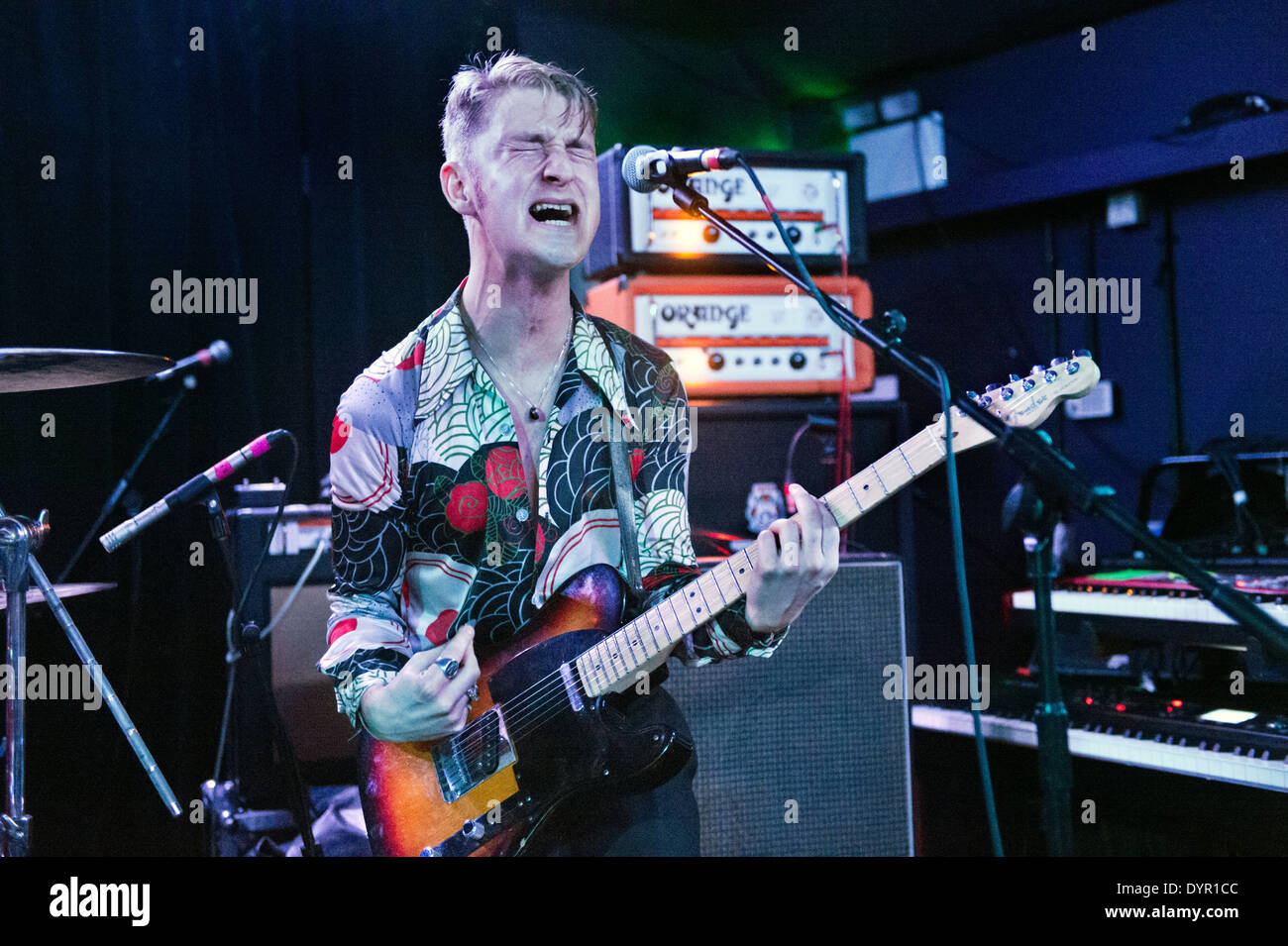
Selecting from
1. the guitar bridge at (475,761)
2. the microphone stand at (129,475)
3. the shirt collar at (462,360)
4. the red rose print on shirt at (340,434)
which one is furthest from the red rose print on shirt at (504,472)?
the microphone stand at (129,475)

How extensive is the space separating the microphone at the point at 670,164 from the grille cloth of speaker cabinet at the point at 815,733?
1.04 metres

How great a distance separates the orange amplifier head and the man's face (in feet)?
2.08

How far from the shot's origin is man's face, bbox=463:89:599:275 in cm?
181

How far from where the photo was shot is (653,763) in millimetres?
1647

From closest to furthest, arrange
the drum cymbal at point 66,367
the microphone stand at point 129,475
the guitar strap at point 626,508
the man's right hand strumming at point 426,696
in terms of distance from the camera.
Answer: the man's right hand strumming at point 426,696, the drum cymbal at point 66,367, the guitar strap at point 626,508, the microphone stand at point 129,475

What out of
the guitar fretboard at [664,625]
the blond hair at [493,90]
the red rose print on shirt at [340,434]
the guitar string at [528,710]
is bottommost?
the guitar string at [528,710]

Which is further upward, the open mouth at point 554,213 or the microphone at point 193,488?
the open mouth at point 554,213

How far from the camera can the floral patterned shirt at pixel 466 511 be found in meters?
1.71

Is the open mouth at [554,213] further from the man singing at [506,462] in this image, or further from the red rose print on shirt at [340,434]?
the red rose print on shirt at [340,434]

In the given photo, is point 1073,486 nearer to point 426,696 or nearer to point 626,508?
point 626,508

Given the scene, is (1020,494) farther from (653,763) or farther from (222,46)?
(222,46)

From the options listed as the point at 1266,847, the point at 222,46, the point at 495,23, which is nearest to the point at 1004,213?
the point at 495,23

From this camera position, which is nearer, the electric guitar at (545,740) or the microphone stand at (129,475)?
the electric guitar at (545,740)

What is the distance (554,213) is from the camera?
5.99ft
